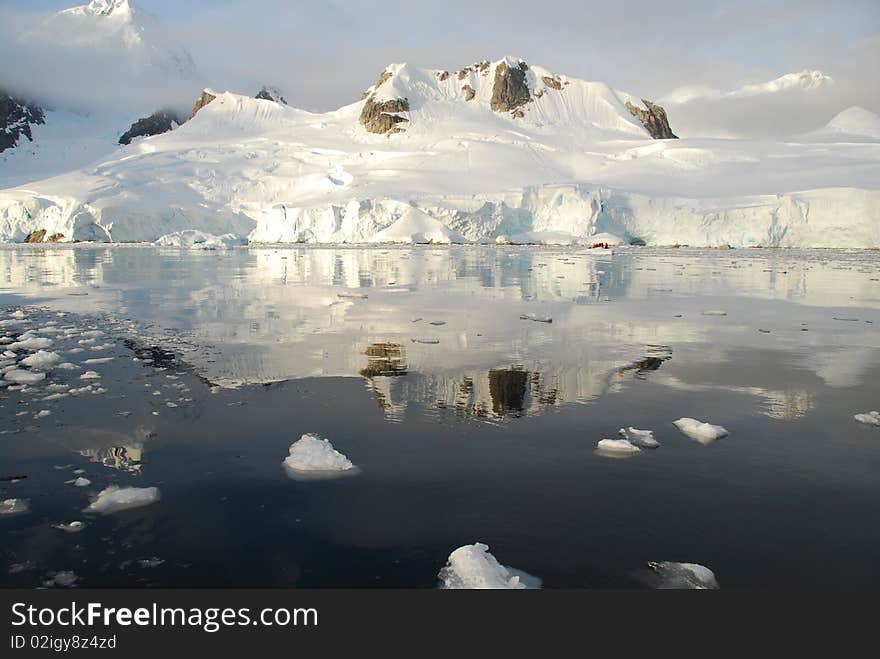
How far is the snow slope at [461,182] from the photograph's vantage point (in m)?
50.2

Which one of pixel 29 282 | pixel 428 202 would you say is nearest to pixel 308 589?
pixel 29 282

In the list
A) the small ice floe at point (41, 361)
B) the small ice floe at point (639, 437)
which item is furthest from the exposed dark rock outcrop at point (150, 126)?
the small ice floe at point (639, 437)

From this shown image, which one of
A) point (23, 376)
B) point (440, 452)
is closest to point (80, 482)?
point (440, 452)

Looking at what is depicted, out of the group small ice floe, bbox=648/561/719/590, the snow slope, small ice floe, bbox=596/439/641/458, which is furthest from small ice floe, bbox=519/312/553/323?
the snow slope

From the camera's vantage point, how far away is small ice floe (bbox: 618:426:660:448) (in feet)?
15.3

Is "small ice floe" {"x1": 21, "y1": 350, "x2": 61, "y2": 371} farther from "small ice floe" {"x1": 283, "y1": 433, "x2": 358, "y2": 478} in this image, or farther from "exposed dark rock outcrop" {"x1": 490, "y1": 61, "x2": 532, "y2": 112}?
"exposed dark rock outcrop" {"x1": 490, "y1": 61, "x2": 532, "y2": 112}

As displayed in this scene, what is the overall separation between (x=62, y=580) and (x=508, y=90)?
340 ft

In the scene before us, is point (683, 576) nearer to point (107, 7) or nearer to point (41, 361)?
point (41, 361)

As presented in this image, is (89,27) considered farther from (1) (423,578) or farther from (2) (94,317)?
(1) (423,578)

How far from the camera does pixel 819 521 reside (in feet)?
11.5

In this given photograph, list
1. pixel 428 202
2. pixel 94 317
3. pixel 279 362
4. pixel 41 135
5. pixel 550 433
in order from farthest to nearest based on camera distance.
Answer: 1. pixel 41 135
2. pixel 428 202
3. pixel 94 317
4. pixel 279 362
5. pixel 550 433

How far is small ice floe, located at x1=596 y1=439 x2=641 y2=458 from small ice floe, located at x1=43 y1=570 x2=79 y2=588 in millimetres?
3359

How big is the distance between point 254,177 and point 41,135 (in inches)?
2635

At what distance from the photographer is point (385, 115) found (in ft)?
298
